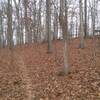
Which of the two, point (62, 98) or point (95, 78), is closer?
point (62, 98)

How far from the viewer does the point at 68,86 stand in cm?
904

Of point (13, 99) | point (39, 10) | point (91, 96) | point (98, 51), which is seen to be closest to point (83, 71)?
point (91, 96)

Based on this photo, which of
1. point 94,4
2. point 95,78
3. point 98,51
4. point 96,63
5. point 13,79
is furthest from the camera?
point 94,4

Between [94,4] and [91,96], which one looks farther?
[94,4]

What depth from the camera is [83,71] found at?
11.1 metres

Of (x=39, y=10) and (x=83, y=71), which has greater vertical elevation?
(x=39, y=10)

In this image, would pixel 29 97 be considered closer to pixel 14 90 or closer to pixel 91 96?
pixel 14 90

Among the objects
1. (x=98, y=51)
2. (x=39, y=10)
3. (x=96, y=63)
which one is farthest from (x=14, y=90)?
(x=39, y=10)

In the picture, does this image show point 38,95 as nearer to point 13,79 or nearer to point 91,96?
point 91,96

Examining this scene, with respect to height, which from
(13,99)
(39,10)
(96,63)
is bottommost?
(13,99)

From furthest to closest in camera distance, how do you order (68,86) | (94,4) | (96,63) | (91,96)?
(94,4) → (96,63) → (68,86) → (91,96)

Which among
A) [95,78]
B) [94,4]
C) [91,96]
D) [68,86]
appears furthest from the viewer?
[94,4]

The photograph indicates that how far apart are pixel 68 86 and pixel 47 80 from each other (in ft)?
4.50

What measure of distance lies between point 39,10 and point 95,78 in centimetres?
2358
